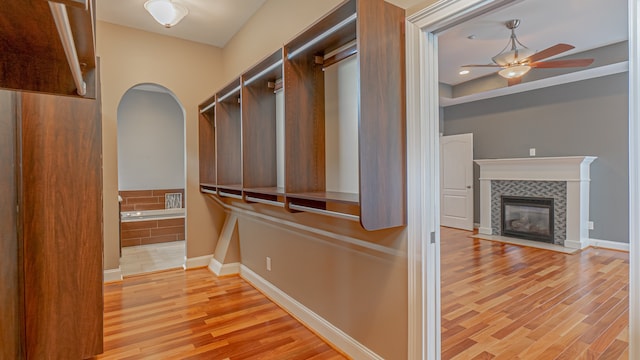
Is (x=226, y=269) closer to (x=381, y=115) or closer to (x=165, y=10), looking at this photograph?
(x=165, y=10)

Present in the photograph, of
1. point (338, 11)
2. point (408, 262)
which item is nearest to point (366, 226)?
point (408, 262)

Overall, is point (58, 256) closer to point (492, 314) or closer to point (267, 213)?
point (267, 213)

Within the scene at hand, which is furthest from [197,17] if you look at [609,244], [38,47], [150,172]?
[609,244]

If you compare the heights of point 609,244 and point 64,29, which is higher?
point 64,29

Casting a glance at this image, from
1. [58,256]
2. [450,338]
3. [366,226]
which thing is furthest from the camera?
[450,338]

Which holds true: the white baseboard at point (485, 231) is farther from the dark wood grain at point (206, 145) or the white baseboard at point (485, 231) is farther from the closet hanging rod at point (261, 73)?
the closet hanging rod at point (261, 73)

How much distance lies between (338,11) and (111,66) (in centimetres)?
324

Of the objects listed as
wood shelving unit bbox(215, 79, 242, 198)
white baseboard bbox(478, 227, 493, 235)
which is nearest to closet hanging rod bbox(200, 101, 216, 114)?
wood shelving unit bbox(215, 79, 242, 198)

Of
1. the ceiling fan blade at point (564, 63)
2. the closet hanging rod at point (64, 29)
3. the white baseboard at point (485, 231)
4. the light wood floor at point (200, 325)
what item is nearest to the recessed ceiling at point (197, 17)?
the closet hanging rod at point (64, 29)

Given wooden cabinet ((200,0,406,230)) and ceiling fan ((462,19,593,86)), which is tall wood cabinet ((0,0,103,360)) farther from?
ceiling fan ((462,19,593,86))

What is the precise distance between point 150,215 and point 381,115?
5.38 meters

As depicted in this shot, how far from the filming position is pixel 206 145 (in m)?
4.16

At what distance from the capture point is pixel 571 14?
376cm

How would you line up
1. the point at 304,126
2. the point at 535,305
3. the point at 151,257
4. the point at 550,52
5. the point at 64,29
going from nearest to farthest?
the point at 64,29
the point at 304,126
the point at 535,305
the point at 550,52
the point at 151,257
